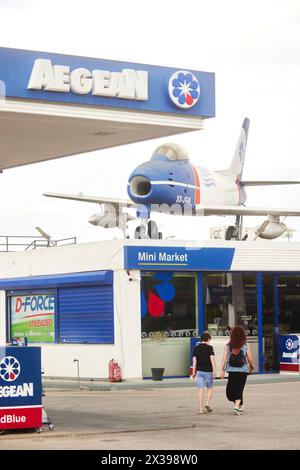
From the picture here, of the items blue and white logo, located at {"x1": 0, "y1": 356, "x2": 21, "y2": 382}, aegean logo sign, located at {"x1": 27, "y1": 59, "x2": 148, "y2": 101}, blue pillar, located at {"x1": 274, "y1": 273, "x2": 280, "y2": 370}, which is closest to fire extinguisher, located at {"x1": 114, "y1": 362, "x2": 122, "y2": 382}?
blue pillar, located at {"x1": 274, "y1": 273, "x2": 280, "y2": 370}

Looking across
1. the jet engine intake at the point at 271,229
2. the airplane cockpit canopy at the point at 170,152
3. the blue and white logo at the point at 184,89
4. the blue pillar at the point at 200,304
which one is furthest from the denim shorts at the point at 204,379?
the jet engine intake at the point at 271,229

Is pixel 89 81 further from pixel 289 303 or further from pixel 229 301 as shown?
pixel 289 303

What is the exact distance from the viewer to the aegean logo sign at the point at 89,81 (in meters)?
17.0

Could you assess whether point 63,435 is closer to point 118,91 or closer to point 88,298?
point 118,91

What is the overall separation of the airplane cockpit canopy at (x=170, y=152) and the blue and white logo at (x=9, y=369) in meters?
23.2

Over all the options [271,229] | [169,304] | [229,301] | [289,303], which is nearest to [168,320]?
[169,304]

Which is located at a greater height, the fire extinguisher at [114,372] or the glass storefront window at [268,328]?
the glass storefront window at [268,328]

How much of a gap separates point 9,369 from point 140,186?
76.5 ft

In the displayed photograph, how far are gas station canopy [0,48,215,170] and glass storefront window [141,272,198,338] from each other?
40.4 feet

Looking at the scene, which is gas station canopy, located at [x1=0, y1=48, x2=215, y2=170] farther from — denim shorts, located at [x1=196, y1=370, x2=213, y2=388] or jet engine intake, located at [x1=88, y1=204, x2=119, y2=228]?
jet engine intake, located at [x1=88, y1=204, x2=119, y2=228]

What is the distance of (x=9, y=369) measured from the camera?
1673cm

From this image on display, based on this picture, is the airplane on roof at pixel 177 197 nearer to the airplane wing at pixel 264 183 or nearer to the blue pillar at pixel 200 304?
the airplane wing at pixel 264 183

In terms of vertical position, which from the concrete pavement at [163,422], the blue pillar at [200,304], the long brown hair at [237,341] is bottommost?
the concrete pavement at [163,422]
